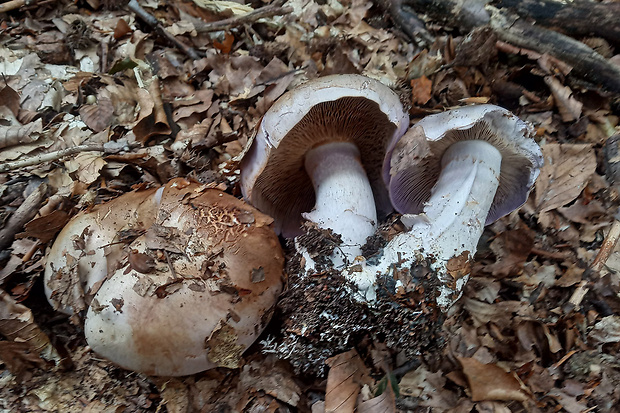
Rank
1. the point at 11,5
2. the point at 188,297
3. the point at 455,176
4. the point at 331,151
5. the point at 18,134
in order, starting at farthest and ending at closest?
the point at 11,5 < the point at 18,134 < the point at 331,151 < the point at 455,176 < the point at 188,297

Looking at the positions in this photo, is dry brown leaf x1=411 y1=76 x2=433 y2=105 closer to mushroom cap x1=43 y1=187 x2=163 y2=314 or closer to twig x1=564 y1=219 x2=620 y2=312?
twig x1=564 y1=219 x2=620 y2=312

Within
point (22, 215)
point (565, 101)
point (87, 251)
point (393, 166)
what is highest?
point (565, 101)

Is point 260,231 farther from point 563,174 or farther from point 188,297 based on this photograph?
point 563,174

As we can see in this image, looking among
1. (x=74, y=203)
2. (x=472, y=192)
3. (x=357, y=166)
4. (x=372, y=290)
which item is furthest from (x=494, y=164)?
(x=74, y=203)

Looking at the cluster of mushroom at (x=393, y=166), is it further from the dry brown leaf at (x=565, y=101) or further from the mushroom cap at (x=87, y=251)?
the dry brown leaf at (x=565, y=101)

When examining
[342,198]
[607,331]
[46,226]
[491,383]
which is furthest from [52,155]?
[607,331]

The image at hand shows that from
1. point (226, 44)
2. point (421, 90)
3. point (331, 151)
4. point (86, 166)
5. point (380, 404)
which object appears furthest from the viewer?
point (226, 44)

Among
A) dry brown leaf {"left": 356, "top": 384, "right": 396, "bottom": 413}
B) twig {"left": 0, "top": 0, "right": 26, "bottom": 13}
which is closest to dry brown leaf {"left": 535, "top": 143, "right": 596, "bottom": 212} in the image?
dry brown leaf {"left": 356, "top": 384, "right": 396, "bottom": 413}
